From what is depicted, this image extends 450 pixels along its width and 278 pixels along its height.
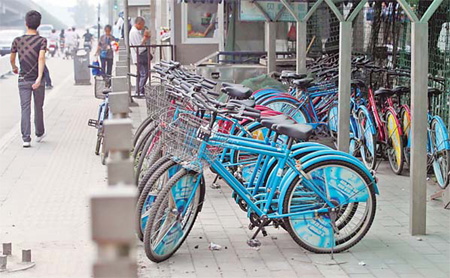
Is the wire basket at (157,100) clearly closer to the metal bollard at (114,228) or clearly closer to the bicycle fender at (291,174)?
the bicycle fender at (291,174)

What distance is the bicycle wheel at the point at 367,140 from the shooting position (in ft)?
31.3

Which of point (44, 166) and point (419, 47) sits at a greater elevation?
point (419, 47)

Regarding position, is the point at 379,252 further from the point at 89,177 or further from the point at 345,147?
the point at 89,177

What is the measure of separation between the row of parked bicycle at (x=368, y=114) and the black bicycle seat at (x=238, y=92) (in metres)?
1.95

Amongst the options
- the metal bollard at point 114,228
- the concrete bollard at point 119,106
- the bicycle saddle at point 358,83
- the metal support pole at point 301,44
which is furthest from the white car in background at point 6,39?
the metal bollard at point 114,228

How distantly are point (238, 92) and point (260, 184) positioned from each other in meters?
1.66

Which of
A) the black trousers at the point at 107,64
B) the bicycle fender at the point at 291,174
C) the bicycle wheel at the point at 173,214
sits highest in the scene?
the black trousers at the point at 107,64

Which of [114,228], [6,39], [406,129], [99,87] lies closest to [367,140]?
[406,129]

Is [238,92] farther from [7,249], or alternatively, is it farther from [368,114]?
[7,249]

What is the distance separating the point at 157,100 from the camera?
23.5ft

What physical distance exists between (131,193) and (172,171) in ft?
13.4

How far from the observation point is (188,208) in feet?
20.7

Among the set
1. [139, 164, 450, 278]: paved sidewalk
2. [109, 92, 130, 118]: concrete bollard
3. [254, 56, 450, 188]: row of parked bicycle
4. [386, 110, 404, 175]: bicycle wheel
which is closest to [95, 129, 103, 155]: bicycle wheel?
[254, 56, 450, 188]: row of parked bicycle

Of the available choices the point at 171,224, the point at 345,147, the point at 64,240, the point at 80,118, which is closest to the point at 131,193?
the point at 171,224
